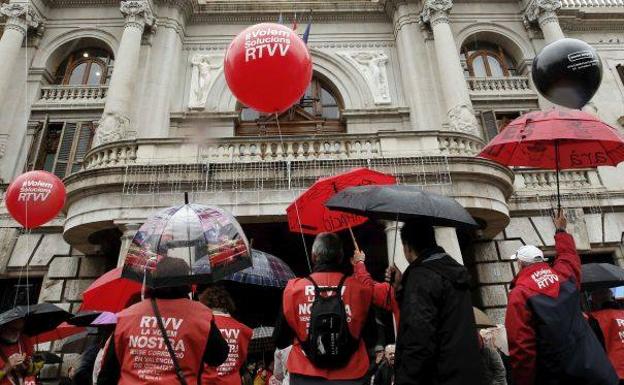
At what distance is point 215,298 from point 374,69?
41.9ft

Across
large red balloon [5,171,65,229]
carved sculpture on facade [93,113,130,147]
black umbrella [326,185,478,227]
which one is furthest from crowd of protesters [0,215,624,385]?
carved sculpture on facade [93,113,130,147]

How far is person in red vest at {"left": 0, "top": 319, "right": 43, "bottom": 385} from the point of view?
4227 millimetres

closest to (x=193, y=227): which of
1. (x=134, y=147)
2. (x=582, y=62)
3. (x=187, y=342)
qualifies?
(x=187, y=342)

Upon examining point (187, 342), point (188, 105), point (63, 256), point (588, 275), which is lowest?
point (187, 342)

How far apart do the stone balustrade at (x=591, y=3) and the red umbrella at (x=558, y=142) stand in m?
15.8

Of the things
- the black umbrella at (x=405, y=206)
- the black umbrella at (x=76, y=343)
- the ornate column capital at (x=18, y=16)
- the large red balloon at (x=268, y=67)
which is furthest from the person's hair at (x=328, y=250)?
the ornate column capital at (x=18, y=16)

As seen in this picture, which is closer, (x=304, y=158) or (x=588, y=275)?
(x=588, y=275)

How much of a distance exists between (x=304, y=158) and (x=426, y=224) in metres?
7.02

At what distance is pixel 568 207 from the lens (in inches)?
494

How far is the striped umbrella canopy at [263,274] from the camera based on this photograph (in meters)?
5.81

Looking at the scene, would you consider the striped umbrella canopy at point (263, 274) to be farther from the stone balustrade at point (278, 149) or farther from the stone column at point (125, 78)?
the stone column at point (125, 78)

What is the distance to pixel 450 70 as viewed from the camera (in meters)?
14.1

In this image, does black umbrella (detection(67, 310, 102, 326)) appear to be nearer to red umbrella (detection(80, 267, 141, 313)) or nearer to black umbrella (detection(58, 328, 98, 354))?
red umbrella (detection(80, 267, 141, 313))

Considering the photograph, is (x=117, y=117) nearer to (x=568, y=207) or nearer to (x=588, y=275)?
(x=588, y=275)
